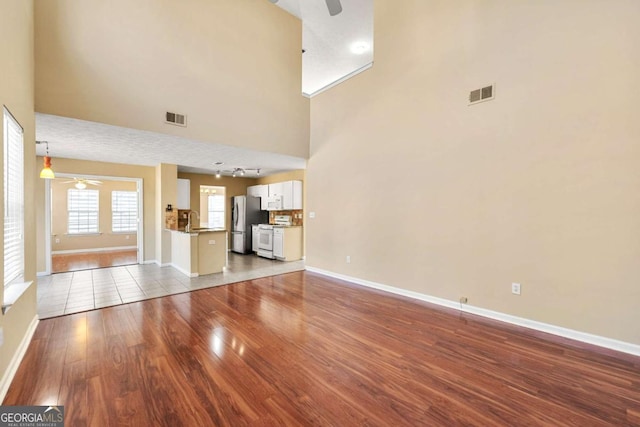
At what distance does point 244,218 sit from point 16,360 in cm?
592

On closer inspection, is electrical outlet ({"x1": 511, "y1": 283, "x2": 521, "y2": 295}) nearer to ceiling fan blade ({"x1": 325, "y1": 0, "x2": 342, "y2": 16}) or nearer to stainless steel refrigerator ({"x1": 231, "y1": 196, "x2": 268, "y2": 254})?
ceiling fan blade ({"x1": 325, "y1": 0, "x2": 342, "y2": 16})

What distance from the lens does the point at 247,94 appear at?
4672 millimetres

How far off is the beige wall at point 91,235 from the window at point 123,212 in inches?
4.3

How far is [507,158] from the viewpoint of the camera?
10.4ft

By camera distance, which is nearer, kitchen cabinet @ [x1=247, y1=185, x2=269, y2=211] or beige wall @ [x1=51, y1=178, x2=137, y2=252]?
beige wall @ [x1=51, y1=178, x2=137, y2=252]

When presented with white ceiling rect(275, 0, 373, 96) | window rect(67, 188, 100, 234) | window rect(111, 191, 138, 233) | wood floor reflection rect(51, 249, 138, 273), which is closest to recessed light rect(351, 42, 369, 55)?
white ceiling rect(275, 0, 373, 96)

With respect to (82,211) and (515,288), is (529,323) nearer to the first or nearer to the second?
(515,288)

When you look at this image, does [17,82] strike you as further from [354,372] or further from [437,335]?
[437,335]

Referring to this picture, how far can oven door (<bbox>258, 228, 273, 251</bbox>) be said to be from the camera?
7305mm

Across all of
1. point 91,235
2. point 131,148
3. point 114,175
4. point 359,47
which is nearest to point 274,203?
point 131,148

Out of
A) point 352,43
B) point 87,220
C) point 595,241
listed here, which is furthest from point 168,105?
point 87,220

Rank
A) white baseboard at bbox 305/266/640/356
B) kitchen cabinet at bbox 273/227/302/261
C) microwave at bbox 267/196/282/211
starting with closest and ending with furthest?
white baseboard at bbox 305/266/640/356 < kitchen cabinet at bbox 273/227/302/261 < microwave at bbox 267/196/282/211

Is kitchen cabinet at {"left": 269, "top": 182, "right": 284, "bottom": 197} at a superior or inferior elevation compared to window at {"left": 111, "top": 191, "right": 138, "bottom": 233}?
superior

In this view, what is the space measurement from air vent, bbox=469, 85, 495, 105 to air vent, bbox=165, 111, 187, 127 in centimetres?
406
